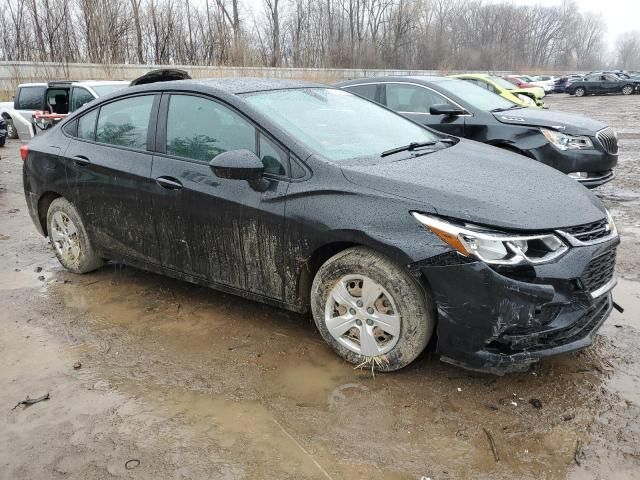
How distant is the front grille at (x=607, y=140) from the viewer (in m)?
6.70

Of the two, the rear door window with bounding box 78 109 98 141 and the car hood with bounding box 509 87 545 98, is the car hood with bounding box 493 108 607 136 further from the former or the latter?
the car hood with bounding box 509 87 545 98

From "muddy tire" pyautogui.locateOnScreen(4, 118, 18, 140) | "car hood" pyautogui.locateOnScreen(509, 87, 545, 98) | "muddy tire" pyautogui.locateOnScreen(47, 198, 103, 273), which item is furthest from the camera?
"muddy tire" pyautogui.locateOnScreen(4, 118, 18, 140)

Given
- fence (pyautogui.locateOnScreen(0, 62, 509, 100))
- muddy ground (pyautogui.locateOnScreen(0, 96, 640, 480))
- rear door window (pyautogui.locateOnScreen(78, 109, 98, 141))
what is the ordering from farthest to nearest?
fence (pyautogui.locateOnScreen(0, 62, 509, 100)) → rear door window (pyautogui.locateOnScreen(78, 109, 98, 141)) → muddy ground (pyautogui.locateOnScreen(0, 96, 640, 480))

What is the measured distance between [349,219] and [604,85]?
38606mm

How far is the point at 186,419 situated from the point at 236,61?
36.7m

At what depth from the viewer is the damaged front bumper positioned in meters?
2.68

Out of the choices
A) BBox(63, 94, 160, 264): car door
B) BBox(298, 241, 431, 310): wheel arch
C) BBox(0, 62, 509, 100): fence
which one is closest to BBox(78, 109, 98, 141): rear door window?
BBox(63, 94, 160, 264): car door

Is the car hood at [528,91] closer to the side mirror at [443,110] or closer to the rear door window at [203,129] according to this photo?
the side mirror at [443,110]

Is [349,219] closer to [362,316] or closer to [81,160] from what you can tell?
[362,316]

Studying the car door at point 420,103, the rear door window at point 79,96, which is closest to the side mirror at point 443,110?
Result: the car door at point 420,103

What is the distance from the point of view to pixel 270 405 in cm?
295

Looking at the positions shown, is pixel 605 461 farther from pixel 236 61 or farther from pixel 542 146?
pixel 236 61

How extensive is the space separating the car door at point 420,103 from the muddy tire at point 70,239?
14.3ft

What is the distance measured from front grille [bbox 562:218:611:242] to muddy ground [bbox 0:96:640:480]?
2.57ft
